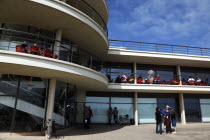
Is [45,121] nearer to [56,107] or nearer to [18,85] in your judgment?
[56,107]

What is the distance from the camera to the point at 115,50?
1512 cm

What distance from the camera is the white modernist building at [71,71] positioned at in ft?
28.6

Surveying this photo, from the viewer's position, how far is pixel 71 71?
341 inches

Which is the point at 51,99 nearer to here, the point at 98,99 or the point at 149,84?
the point at 98,99

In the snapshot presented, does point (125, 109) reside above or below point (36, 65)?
below

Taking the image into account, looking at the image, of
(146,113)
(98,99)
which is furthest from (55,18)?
(146,113)

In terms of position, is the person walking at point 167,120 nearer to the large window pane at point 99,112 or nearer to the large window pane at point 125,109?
the large window pane at point 125,109

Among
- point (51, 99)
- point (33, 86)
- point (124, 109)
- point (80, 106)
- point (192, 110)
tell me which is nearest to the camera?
point (51, 99)

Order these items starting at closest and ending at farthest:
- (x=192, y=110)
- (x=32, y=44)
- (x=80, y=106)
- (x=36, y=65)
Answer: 1. (x=36, y=65)
2. (x=32, y=44)
3. (x=80, y=106)
4. (x=192, y=110)

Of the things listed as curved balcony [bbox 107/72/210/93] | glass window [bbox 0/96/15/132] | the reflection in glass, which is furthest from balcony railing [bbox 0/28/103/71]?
the reflection in glass

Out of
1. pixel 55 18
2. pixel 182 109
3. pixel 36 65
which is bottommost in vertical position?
pixel 182 109

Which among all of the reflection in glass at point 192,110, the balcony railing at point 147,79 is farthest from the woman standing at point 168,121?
the reflection in glass at point 192,110

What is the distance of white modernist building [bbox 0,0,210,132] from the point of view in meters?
8.73

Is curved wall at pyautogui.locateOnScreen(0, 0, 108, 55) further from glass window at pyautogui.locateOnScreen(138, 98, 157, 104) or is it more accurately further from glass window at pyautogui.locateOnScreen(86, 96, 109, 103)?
glass window at pyautogui.locateOnScreen(138, 98, 157, 104)
